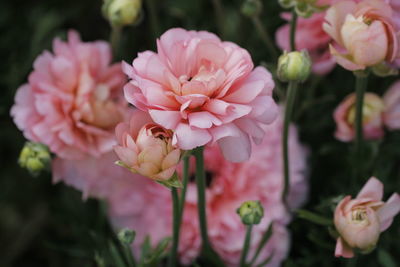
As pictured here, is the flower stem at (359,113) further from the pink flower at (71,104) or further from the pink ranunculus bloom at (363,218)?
the pink flower at (71,104)

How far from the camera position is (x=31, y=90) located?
0.57 m

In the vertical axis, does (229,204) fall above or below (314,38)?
below

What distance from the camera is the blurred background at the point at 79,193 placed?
607mm

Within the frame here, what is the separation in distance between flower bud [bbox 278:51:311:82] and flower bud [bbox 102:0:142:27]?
0.15 m

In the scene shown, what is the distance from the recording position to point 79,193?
2.22 ft

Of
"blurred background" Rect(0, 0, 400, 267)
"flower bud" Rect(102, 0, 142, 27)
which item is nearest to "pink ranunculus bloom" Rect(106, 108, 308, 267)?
"blurred background" Rect(0, 0, 400, 267)

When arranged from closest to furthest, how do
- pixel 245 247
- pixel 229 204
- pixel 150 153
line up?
pixel 150 153
pixel 245 247
pixel 229 204

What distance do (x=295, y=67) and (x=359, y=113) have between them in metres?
0.08

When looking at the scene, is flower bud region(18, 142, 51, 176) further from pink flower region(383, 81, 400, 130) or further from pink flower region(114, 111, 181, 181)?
pink flower region(383, 81, 400, 130)

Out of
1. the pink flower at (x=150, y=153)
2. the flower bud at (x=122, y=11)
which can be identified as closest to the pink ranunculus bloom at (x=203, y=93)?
the pink flower at (x=150, y=153)

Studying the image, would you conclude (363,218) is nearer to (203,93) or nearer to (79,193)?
(203,93)

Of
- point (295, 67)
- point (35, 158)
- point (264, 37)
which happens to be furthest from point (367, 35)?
point (35, 158)

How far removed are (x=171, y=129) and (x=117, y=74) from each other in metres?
0.21

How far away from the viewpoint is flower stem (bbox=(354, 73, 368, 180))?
0.50 m
